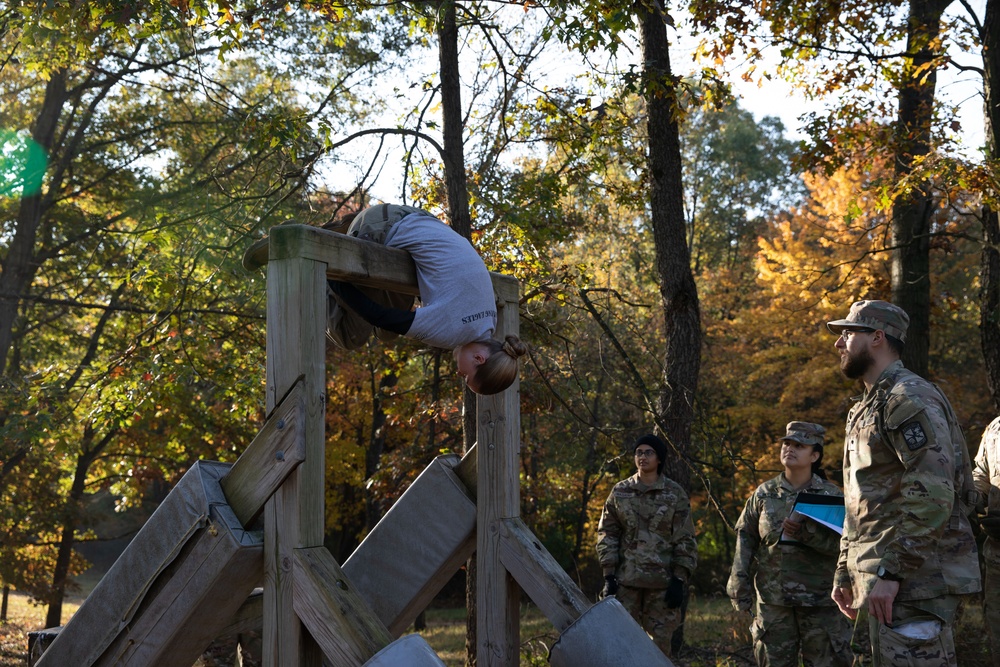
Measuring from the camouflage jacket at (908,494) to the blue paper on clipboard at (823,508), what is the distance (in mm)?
1553

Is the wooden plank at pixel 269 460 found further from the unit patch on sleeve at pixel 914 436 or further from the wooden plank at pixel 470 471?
the unit patch on sleeve at pixel 914 436

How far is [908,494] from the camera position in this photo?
12.2ft

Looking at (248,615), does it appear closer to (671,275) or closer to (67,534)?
(671,275)

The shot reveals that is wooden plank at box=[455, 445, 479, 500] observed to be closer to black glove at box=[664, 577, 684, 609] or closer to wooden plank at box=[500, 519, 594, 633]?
wooden plank at box=[500, 519, 594, 633]

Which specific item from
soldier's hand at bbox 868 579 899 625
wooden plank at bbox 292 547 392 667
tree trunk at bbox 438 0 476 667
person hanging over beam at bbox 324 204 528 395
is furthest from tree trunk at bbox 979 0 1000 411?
wooden plank at bbox 292 547 392 667

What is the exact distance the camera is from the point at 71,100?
51.4 feet

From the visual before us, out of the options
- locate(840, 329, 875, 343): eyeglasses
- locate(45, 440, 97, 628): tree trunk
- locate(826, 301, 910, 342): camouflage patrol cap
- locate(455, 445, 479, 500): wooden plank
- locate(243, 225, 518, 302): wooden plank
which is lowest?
locate(45, 440, 97, 628): tree trunk

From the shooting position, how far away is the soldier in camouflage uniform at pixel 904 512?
3.69 m

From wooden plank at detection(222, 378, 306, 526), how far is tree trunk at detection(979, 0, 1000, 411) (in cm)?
837

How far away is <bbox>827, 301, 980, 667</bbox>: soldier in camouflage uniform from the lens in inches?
145

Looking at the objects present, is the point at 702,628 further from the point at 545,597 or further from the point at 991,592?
the point at 545,597

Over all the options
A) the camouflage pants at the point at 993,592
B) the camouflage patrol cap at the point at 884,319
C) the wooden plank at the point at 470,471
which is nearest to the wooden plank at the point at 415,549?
the wooden plank at the point at 470,471

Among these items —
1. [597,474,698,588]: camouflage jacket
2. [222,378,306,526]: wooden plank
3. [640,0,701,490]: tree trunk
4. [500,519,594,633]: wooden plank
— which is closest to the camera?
[222,378,306,526]: wooden plank

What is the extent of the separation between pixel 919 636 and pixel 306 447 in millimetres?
2675
